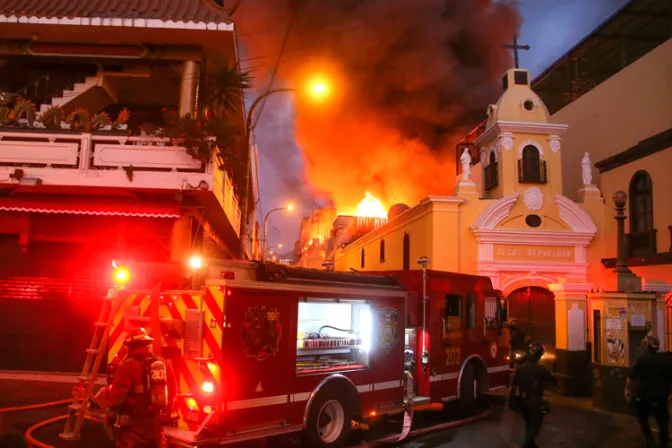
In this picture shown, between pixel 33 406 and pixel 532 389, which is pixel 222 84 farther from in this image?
pixel 532 389

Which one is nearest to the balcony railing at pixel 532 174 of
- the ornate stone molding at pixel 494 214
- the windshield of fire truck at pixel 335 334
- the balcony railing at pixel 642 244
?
the ornate stone molding at pixel 494 214

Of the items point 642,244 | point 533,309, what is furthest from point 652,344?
point 533,309

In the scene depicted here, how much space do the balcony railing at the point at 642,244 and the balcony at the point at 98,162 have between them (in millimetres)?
12738

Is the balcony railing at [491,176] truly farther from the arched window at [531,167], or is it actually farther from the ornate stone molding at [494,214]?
the ornate stone molding at [494,214]

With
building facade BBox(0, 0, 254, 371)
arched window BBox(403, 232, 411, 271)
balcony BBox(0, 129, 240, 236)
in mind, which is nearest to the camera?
balcony BBox(0, 129, 240, 236)

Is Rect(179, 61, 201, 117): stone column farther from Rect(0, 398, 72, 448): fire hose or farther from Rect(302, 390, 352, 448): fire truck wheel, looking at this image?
Rect(302, 390, 352, 448): fire truck wheel

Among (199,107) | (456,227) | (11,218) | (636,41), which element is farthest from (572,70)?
(11,218)

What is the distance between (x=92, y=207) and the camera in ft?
36.2

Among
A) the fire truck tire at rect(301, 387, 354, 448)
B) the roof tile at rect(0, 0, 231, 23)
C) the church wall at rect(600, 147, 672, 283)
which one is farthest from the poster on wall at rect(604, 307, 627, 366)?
the roof tile at rect(0, 0, 231, 23)

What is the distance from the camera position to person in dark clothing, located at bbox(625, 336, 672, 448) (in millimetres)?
7320

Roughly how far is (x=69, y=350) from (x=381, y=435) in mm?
7074

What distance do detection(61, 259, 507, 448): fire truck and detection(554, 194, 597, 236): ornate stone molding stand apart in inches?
382

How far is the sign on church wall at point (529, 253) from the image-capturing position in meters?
17.4

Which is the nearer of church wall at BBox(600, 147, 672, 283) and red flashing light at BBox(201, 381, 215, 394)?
red flashing light at BBox(201, 381, 215, 394)
